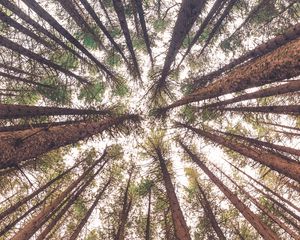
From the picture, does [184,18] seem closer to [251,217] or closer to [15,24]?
[15,24]

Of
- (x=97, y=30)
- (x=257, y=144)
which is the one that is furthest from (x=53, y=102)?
(x=257, y=144)

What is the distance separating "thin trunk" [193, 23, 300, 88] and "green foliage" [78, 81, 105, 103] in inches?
142

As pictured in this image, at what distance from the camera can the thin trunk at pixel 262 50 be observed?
19.1 ft

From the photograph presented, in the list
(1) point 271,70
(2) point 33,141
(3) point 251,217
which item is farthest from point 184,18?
(3) point 251,217

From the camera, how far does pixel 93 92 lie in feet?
37.4

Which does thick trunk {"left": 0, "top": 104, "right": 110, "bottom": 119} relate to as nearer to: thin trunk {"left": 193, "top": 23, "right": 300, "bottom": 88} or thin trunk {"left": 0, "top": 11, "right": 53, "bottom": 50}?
thin trunk {"left": 0, "top": 11, "right": 53, "bottom": 50}

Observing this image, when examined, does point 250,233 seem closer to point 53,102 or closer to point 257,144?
point 257,144

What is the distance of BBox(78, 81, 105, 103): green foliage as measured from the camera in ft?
36.3

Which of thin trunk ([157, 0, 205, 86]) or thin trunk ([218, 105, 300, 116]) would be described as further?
thin trunk ([218, 105, 300, 116])

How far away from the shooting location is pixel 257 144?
9523 mm

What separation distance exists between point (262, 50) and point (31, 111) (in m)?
5.66

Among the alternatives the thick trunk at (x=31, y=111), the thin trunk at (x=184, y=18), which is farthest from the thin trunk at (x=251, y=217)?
the thick trunk at (x=31, y=111)

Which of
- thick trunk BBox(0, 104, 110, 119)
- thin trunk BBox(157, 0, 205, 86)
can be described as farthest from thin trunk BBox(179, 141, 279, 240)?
thick trunk BBox(0, 104, 110, 119)

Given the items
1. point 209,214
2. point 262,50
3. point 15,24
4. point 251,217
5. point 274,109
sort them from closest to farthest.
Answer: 1. point 15,24
2. point 262,50
3. point 251,217
4. point 274,109
5. point 209,214
